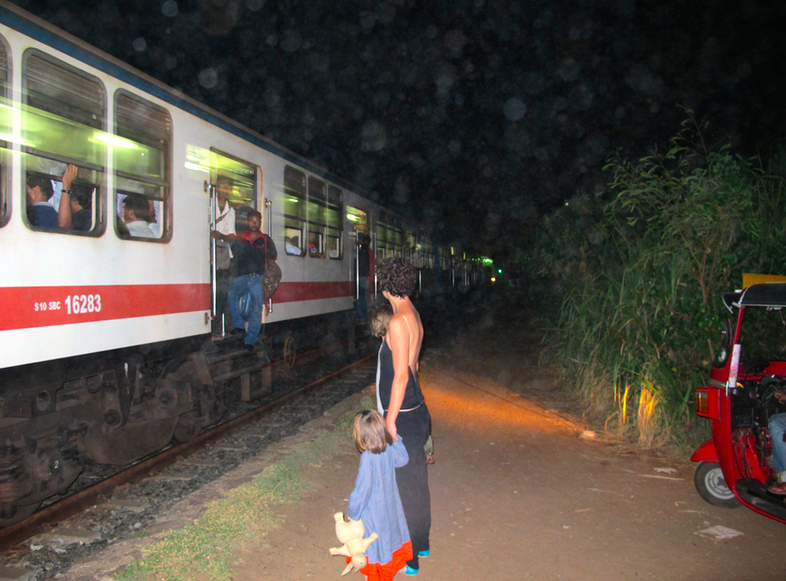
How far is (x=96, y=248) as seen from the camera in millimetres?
4512

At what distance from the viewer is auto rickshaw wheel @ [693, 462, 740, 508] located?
14.2ft

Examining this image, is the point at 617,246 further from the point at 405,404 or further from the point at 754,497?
the point at 405,404

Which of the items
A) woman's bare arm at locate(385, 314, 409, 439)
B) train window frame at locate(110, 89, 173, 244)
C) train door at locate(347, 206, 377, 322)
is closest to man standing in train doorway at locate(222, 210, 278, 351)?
train window frame at locate(110, 89, 173, 244)

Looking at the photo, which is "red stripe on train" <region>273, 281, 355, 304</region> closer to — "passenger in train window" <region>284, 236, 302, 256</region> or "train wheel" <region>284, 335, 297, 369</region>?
"passenger in train window" <region>284, 236, 302, 256</region>

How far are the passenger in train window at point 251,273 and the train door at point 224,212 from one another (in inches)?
4.7

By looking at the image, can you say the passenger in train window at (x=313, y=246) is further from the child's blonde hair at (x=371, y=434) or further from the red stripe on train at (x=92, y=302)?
the child's blonde hair at (x=371, y=434)

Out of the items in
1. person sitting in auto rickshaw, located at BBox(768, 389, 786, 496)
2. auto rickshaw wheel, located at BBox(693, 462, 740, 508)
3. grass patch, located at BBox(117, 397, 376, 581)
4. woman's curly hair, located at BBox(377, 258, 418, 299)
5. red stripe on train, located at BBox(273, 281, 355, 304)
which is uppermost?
woman's curly hair, located at BBox(377, 258, 418, 299)

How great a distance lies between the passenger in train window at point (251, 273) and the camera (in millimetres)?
6852

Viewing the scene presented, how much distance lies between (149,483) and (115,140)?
9.03 ft

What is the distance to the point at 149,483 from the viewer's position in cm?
496

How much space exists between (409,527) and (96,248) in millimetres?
3008

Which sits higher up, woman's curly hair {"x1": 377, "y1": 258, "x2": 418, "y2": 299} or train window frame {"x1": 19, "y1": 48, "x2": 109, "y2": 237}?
train window frame {"x1": 19, "y1": 48, "x2": 109, "y2": 237}

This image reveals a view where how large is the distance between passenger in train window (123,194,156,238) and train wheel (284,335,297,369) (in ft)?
11.9

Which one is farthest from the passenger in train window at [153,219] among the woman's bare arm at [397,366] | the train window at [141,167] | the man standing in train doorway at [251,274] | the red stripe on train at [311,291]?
the woman's bare arm at [397,366]
